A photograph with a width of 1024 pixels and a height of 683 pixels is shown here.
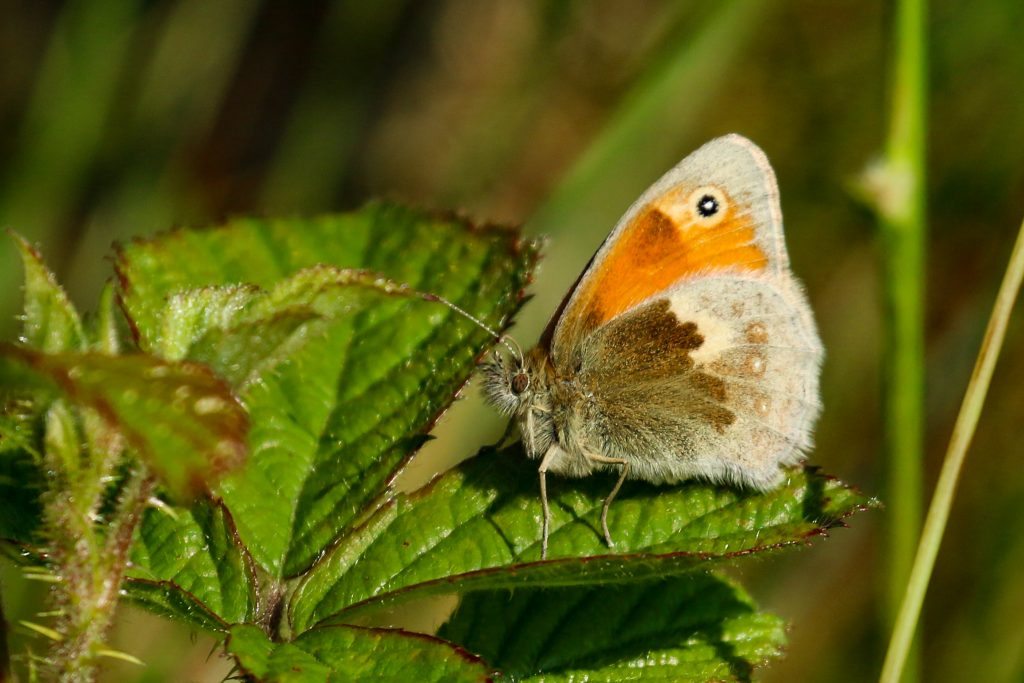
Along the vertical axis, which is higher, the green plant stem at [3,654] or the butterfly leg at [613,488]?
the green plant stem at [3,654]

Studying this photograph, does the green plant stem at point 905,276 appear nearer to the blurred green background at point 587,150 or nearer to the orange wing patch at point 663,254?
the orange wing patch at point 663,254

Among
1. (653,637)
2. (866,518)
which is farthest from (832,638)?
(653,637)

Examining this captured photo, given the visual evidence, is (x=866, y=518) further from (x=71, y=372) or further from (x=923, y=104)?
(x=71, y=372)

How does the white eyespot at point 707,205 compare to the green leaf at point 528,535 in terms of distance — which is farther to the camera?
the white eyespot at point 707,205

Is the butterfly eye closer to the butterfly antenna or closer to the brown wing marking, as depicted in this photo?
the brown wing marking

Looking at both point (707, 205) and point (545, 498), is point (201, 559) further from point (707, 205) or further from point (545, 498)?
point (707, 205)

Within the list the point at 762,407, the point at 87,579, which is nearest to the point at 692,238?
the point at 762,407

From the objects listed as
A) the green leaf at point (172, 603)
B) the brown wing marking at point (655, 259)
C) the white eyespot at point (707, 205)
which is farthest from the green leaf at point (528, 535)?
the white eyespot at point (707, 205)
